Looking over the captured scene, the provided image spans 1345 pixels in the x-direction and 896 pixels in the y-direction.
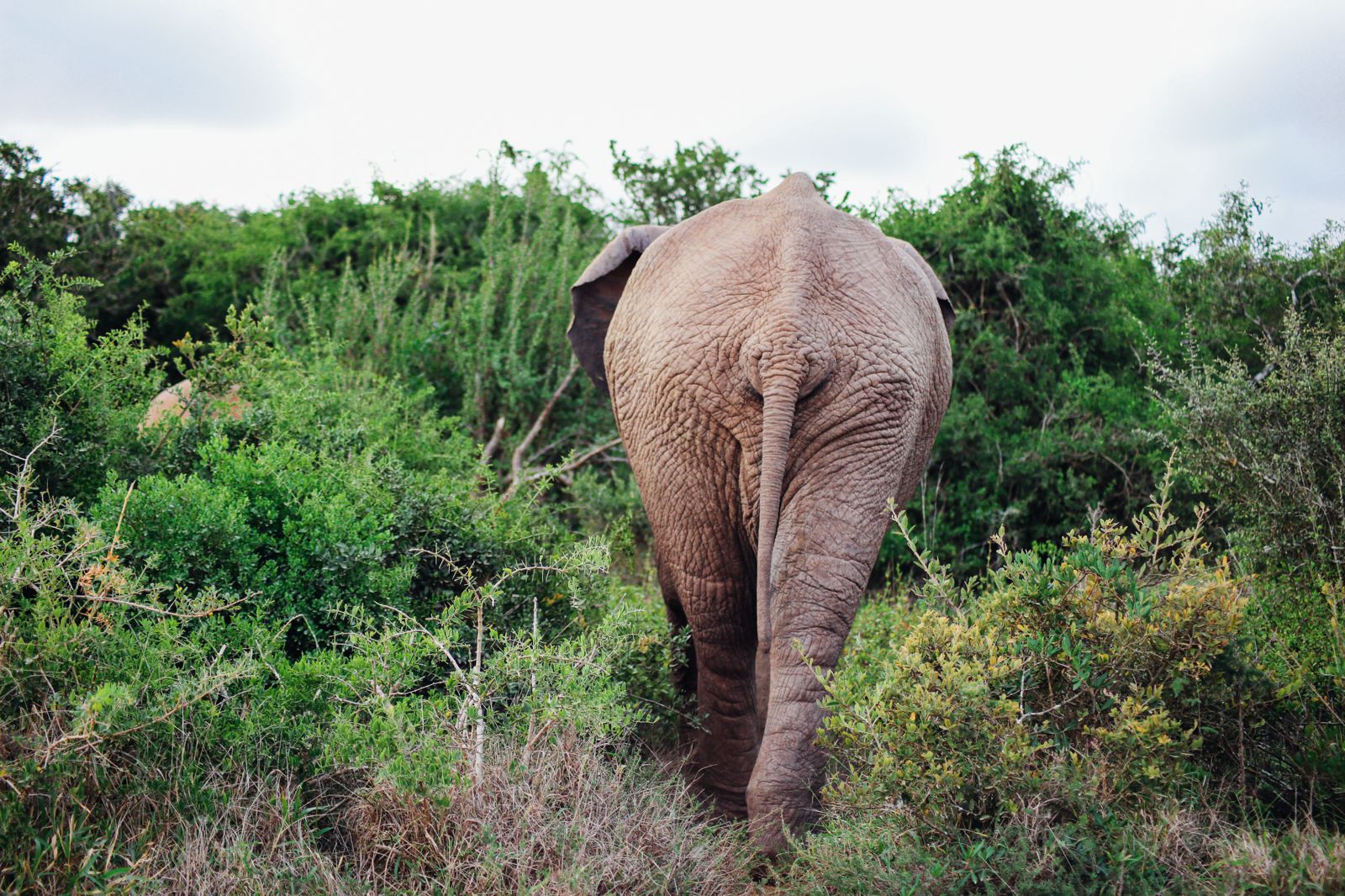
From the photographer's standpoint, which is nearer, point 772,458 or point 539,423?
point 772,458

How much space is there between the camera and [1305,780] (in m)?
3.35

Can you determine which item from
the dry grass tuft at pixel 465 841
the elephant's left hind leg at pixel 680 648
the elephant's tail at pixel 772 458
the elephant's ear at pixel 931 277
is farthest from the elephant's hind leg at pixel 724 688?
the elephant's ear at pixel 931 277

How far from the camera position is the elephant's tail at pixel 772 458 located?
3.77 meters

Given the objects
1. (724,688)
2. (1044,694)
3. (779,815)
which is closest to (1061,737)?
(1044,694)

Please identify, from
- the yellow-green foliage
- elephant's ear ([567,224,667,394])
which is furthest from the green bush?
the yellow-green foliage

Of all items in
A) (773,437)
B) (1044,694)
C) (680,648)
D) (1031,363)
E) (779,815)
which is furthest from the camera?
(1031,363)

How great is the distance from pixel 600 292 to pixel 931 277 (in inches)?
67.0

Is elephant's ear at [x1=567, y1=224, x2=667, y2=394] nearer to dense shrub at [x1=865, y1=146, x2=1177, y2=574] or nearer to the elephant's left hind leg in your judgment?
the elephant's left hind leg

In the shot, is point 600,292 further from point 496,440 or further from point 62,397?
point 496,440

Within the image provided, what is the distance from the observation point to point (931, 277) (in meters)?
5.25

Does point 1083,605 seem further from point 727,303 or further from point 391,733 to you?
point 391,733

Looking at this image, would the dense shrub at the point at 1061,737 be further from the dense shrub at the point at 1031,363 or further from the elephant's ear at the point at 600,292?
the dense shrub at the point at 1031,363

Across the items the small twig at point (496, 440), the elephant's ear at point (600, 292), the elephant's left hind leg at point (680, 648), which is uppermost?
the elephant's ear at point (600, 292)

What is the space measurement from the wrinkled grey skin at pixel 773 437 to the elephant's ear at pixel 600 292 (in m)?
0.63
